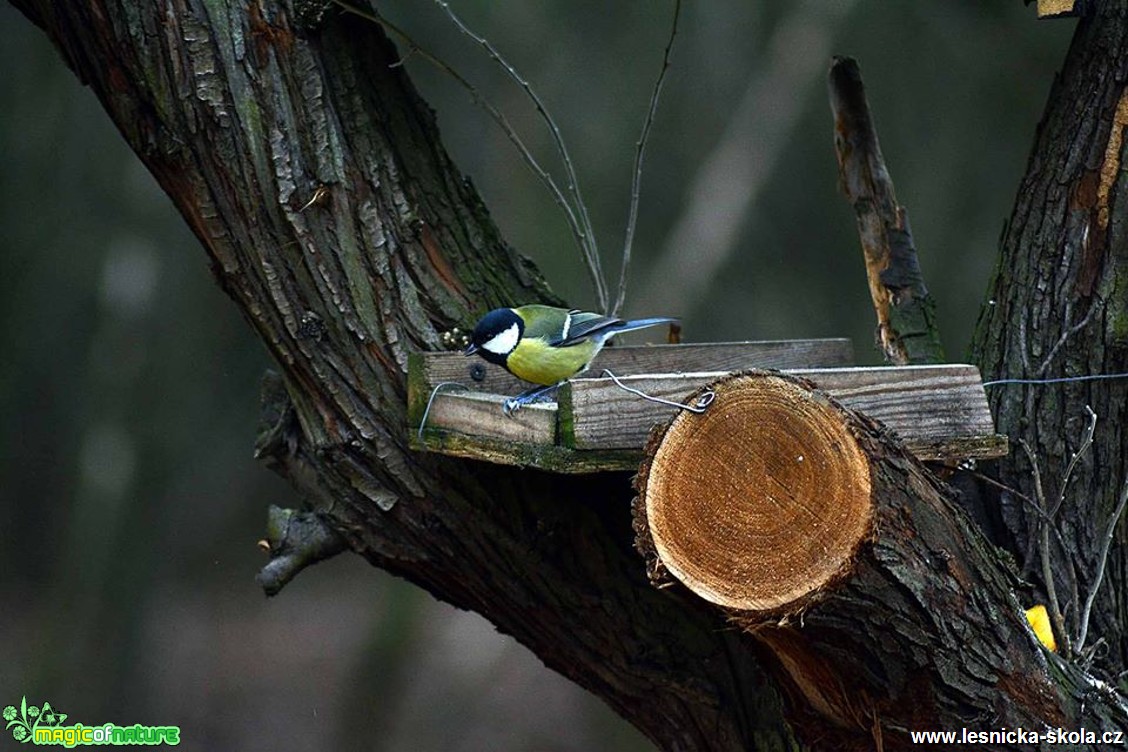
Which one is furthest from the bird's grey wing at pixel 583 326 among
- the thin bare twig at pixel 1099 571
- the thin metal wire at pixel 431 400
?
the thin bare twig at pixel 1099 571

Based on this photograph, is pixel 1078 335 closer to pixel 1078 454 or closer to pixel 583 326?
pixel 1078 454

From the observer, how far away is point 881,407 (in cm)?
236

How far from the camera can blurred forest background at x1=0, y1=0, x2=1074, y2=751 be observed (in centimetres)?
682

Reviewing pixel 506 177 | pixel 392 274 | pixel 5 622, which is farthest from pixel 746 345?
pixel 5 622

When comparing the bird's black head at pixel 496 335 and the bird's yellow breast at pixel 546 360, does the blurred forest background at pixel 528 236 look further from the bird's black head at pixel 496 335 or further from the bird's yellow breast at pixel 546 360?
the bird's black head at pixel 496 335

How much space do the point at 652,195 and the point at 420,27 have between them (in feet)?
5.75

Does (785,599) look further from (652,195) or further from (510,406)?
(652,195)

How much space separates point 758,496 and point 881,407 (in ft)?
1.80

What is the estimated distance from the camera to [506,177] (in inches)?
286
